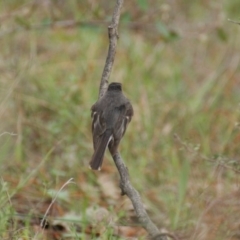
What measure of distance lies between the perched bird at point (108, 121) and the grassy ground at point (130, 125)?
1.09 feet

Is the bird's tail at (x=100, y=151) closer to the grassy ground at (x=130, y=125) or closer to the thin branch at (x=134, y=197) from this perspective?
the grassy ground at (x=130, y=125)

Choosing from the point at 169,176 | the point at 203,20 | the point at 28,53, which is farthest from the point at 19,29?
the point at 203,20

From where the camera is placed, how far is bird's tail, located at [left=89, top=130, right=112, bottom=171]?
493 cm

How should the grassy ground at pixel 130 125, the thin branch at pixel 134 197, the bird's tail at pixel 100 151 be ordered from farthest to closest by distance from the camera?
1. the grassy ground at pixel 130 125
2. the bird's tail at pixel 100 151
3. the thin branch at pixel 134 197

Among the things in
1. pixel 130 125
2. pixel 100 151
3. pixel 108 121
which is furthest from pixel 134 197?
pixel 130 125

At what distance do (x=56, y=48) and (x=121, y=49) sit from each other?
0.73m

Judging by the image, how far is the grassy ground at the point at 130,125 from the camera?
18.2 ft

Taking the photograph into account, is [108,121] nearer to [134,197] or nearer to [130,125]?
[134,197]

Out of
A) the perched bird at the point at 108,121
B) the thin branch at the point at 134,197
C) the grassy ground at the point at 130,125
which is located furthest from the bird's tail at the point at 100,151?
the thin branch at the point at 134,197

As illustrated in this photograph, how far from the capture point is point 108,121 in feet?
16.9

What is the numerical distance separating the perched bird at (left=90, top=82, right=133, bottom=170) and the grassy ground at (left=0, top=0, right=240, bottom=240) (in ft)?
1.09

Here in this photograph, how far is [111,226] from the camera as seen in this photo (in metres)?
4.85

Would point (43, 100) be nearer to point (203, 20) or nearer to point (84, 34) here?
point (84, 34)

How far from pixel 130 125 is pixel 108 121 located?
2.54m
